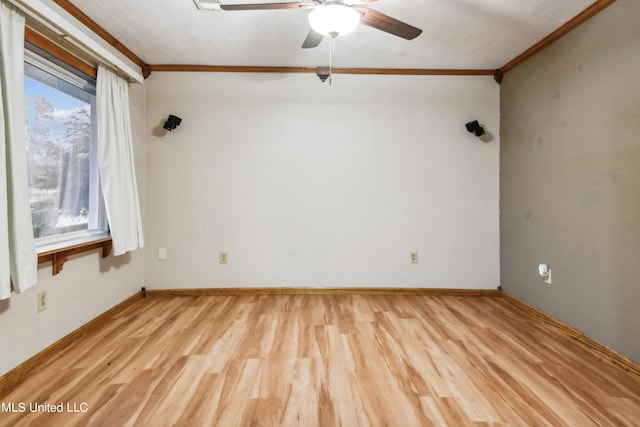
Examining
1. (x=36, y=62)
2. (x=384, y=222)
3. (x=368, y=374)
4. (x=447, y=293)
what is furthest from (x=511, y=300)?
(x=36, y=62)

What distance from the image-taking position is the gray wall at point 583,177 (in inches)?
78.5

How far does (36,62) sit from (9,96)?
0.57 metres

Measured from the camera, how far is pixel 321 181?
3.37m

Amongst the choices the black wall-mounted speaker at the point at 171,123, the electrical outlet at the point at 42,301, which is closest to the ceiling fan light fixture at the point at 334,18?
the black wall-mounted speaker at the point at 171,123

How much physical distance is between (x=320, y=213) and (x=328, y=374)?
1.77 meters

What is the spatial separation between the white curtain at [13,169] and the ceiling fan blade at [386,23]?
1832 mm

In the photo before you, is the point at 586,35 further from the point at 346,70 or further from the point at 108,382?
the point at 108,382

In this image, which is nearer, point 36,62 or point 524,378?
point 524,378

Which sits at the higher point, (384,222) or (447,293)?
(384,222)

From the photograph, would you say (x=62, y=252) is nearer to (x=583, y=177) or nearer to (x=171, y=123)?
(x=171, y=123)

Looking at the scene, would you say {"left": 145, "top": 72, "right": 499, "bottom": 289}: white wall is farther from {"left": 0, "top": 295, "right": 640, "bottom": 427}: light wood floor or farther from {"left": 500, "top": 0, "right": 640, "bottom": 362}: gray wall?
{"left": 0, "top": 295, "right": 640, "bottom": 427}: light wood floor

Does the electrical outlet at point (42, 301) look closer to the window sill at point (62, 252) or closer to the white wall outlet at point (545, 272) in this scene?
the window sill at point (62, 252)

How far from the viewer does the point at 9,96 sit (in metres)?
1.66

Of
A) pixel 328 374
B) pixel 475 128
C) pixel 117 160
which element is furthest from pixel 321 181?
pixel 328 374
